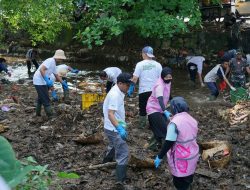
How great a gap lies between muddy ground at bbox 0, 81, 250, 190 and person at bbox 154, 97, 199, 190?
105 cm

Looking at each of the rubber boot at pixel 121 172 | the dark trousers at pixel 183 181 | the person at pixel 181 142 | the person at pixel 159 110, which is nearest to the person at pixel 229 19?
the person at pixel 159 110

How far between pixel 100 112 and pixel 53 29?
20.1ft

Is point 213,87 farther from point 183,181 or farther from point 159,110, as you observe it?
point 183,181

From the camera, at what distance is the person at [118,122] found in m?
5.82

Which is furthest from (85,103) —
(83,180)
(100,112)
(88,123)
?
(83,180)

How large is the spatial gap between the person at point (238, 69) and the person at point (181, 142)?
688cm

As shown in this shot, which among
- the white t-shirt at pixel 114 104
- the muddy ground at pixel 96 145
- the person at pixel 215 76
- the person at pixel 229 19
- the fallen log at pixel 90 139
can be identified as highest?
the person at pixel 229 19

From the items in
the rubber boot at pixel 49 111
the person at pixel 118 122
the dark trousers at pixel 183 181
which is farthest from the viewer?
the rubber boot at pixel 49 111

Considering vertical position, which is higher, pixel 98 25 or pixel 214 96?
pixel 98 25

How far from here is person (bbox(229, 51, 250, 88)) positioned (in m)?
11.6

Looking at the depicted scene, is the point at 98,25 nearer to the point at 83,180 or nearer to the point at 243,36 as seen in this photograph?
the point at 83,180

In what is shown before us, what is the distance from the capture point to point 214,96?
1241 cm

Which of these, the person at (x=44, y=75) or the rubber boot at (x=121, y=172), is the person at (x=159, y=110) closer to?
the rubber boot at (x=121, y=172)

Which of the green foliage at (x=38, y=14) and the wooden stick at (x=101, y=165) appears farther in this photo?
the green foliage at (x=38, y=14)
